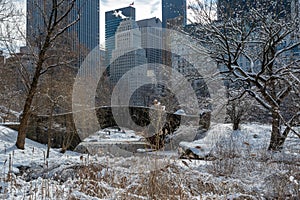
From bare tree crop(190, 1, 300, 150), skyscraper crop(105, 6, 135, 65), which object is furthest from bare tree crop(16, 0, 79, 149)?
skyscraper crop(105, 6, 135, 65)

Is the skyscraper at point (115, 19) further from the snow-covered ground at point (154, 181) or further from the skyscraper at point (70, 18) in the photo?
the snow-covered ground at point (154, 181)

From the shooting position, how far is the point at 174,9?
9758 millimetres

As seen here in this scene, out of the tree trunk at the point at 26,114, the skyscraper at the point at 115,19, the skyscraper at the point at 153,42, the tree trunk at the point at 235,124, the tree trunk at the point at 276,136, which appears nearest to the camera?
the tree trunk at the point at 276,136

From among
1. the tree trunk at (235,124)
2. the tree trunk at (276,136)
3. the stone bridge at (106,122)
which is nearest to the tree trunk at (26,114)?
the stone bridge at (106,122)

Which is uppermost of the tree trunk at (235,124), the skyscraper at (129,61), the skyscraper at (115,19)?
the skyscraper at (115,19)

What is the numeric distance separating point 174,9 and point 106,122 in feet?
16.2

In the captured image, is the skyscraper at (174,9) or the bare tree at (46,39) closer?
the bare tree at (46,39)

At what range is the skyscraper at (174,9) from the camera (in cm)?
929

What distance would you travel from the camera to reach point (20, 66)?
9016mm

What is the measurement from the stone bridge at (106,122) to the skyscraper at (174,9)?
324 cm

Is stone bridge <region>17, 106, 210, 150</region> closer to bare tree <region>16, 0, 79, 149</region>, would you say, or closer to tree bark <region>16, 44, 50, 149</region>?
tree bark <region>16, 44, 50, 149</region>

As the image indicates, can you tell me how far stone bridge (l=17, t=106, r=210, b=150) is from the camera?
455 inches

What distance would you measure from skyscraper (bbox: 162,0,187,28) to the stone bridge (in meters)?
3.24

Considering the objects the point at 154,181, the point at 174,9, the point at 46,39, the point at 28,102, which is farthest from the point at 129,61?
the point at 154,181
